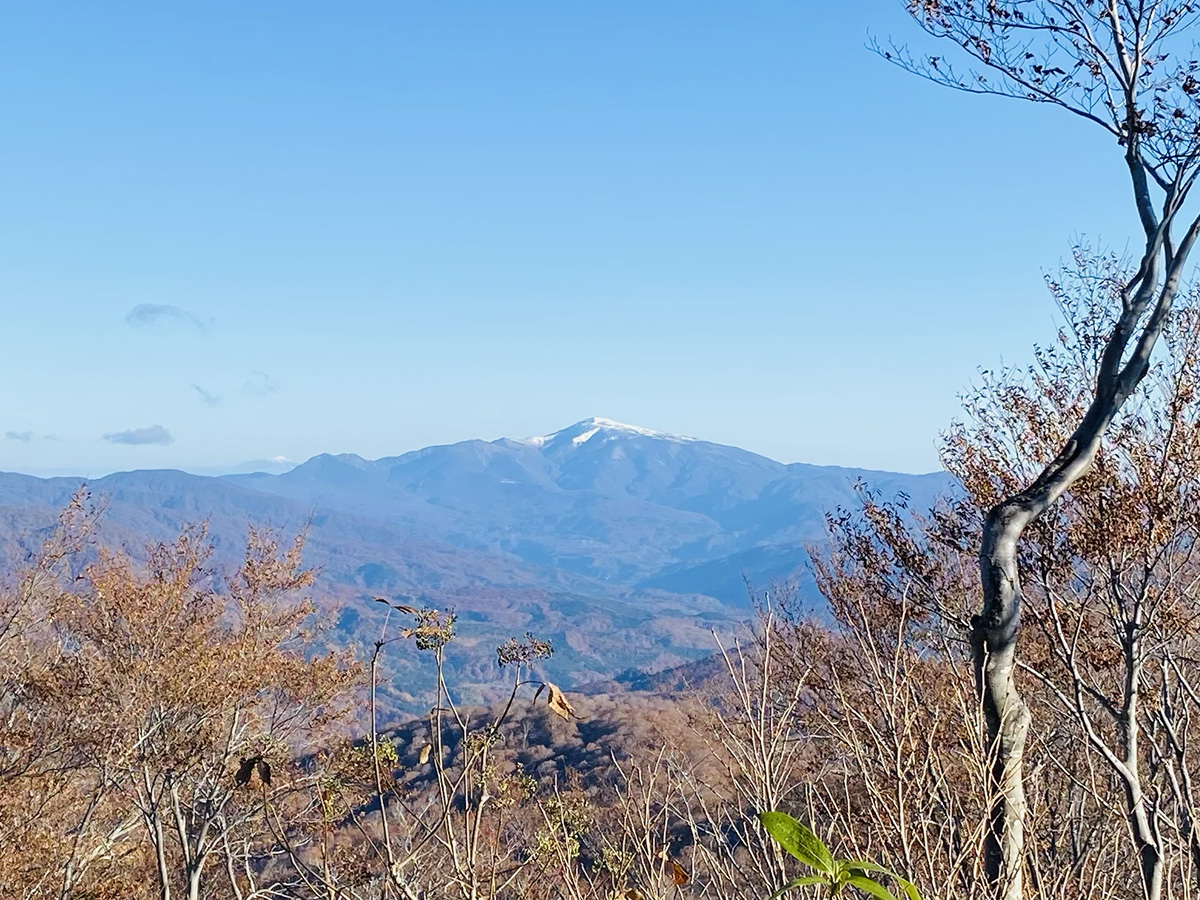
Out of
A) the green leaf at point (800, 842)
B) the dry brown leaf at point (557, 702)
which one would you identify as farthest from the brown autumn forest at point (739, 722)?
the green leaf at point (800, 842)

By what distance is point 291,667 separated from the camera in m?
15.9

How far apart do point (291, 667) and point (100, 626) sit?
121 inches

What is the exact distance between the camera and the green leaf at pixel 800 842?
135 centimetres

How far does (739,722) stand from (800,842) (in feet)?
16.5

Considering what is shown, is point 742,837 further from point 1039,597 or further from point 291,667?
point 291,667

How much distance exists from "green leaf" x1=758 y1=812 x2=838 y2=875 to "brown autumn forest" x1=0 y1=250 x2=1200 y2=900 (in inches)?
68.6

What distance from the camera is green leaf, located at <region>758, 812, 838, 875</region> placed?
135cm

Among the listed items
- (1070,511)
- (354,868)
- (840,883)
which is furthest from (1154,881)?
(354,868)

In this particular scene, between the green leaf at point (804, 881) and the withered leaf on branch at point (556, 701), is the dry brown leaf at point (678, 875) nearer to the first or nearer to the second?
the withered leaf on branch at point (556, 701)

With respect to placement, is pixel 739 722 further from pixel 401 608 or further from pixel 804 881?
pixel 804 881

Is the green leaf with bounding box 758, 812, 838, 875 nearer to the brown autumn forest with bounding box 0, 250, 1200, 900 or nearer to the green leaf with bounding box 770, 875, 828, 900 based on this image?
the green leaf with bounding box 770, 875, 828, 900

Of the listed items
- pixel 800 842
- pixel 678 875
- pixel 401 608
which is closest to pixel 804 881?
pixel 800 842

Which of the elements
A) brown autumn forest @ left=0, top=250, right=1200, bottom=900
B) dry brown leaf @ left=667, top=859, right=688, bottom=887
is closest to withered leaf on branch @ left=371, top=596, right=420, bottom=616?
brown autumn forest @ left=0, top=250, right=1200, bottom=900

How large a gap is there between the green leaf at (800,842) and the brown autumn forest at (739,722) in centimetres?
174
